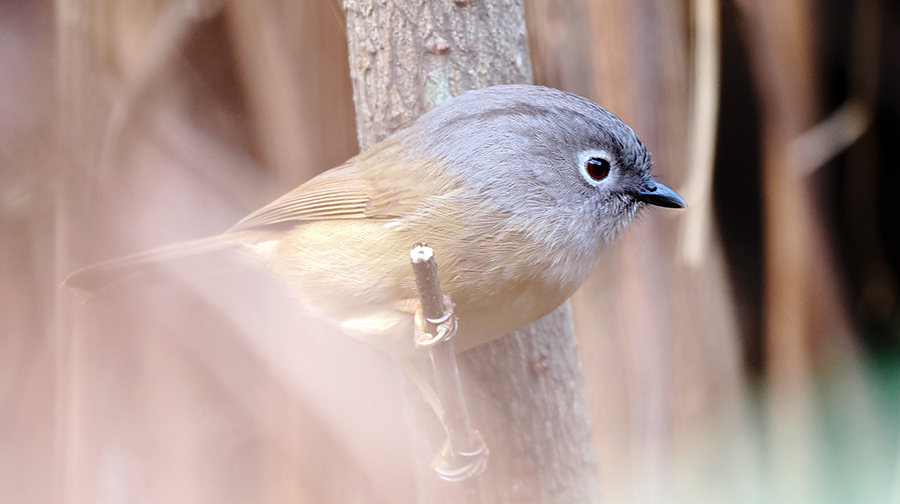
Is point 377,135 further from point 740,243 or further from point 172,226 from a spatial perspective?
point 740,243

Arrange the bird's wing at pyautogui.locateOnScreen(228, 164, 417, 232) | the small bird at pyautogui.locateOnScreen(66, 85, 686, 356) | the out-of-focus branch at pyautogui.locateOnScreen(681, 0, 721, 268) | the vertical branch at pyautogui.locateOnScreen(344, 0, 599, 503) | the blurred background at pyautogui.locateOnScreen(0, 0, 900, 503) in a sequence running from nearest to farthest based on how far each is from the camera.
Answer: the small bird at pyautogui.locateOnScreen(66, 85, 686, 356) < the bird's wing at pyautogui.locateOnScreen(228, 164, 417, 232) < the vertical branch at pyautogui.locateOnScreen(344, 0, 599, 503) < the out-of-focus branch at pyautogui.locateOnScreen(681, 0, 721, 268) < the blurred background at pyautogui.locateOnScreen(0, 0, 900, 503)

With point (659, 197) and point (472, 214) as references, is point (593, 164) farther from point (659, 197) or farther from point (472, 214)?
point (472, 214)

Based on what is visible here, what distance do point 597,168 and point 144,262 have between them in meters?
1.41

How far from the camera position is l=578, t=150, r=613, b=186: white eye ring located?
1704 millimetres

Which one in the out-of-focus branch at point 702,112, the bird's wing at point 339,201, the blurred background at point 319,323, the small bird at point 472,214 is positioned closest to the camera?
the small bird at point 472,214

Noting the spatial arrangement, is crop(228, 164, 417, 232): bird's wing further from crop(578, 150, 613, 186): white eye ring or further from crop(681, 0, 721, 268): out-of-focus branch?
crop(681, 0, 721, 268): out-of-focus branch

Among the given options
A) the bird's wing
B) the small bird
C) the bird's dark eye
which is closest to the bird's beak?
the small bird

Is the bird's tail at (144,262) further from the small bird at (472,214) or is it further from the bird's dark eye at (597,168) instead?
the bird's dark eye at (597,168)

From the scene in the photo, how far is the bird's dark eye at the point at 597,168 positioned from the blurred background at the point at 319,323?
66 cm

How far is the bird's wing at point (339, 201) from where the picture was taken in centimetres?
169

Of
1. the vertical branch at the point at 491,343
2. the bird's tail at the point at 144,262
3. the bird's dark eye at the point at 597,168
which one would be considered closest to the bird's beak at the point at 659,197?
the bird's dark eye at the point at 597,168

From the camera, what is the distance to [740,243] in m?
3.14

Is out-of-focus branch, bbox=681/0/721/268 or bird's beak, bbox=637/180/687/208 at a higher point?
out-of-focus branch, bbox=681/0/721/268

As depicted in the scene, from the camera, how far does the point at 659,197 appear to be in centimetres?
173
